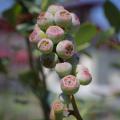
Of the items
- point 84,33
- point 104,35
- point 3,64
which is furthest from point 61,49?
point 3,64

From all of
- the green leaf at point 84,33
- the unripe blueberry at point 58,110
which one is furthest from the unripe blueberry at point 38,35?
the green leaf at point 84,33

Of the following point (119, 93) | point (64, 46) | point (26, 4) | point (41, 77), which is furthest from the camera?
point (119, 93)

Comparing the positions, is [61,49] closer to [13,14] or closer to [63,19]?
[63,19]

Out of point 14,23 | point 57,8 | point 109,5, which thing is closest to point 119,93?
point 109,5

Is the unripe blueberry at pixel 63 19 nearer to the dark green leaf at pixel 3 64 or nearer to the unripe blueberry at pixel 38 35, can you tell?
the unripe blueberry at pixel 38 35

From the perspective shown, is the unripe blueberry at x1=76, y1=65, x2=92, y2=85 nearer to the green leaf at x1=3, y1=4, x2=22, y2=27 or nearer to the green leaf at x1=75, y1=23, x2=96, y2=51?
the green leaf at x1=75, y1=23, x2=96, y2=51

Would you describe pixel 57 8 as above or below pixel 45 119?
above

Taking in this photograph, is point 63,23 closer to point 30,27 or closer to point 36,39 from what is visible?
point 36,39
